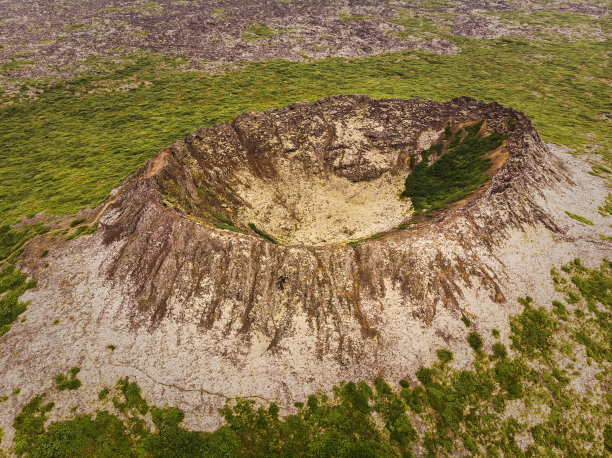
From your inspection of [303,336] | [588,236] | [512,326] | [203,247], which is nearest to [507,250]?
[512,326]

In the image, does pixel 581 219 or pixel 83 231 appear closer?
pixel 83 231

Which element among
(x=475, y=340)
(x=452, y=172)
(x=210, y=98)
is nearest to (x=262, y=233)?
(x=475, y=340)

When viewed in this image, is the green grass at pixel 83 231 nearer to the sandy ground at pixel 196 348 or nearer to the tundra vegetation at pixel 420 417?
the sandy ground at pixel 196 348

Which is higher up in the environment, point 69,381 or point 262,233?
point 69,381

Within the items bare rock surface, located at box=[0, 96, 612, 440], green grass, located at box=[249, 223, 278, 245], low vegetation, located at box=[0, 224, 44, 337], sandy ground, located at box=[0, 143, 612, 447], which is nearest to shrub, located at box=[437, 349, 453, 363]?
sandy ground, located at box=[0, 143, 612, 447]

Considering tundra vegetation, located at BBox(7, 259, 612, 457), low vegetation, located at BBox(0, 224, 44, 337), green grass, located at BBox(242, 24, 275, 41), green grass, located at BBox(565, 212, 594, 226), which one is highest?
green grass, located at BBox(242, 24, 275, 41)

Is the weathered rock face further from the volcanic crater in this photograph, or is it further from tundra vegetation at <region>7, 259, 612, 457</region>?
tundra vegetation at <region>7, 259, 612, 457</region>

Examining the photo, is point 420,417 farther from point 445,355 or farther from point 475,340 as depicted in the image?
point 475,340
